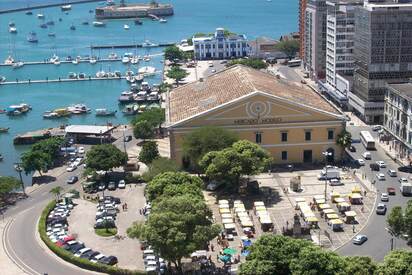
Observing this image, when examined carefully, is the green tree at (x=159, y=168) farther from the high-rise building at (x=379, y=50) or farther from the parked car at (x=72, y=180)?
the high-rise building at (x=379, y=50)

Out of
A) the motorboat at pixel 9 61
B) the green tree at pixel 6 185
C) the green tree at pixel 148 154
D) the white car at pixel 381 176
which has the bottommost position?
the white car at pixel 381 176

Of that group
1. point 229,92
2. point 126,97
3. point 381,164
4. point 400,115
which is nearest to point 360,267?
point 381,164

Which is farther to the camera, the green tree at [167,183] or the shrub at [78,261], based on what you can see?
the green tree at [167,183]

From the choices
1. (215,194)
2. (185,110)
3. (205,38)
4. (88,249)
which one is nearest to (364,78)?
(185,110)

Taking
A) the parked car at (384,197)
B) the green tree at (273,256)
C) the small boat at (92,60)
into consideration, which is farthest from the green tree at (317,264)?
the small boat at (92,60)

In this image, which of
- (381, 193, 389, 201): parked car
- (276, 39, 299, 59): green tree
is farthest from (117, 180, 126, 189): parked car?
(276, 39, 299, 59): green tree

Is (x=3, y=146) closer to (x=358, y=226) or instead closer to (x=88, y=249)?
(x=88, y=249)

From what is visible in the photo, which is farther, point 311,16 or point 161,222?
point 311,16

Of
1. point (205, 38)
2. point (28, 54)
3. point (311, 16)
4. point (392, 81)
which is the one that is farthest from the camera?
point (28, 54)
